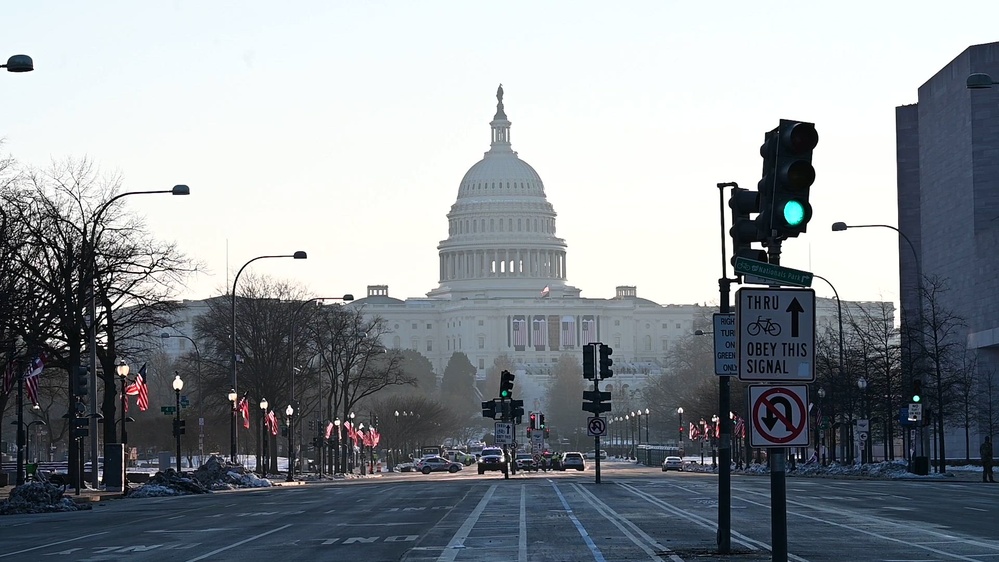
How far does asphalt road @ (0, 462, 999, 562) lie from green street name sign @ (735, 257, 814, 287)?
688cm

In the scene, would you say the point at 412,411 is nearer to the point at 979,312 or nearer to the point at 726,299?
the point at 979,312

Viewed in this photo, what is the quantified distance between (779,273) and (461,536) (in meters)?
13.1

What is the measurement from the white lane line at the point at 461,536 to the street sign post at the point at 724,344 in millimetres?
4602

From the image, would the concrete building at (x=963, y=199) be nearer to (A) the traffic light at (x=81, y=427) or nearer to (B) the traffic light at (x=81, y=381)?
(A) the traffic light at (x=81, y=427)

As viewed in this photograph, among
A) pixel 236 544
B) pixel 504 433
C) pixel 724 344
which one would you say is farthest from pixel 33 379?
pixel 724 344

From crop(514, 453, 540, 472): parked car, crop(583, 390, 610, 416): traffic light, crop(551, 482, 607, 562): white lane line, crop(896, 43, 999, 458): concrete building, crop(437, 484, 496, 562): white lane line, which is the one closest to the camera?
crop(551, 482, 607, 562): white lane line

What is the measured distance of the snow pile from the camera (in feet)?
139

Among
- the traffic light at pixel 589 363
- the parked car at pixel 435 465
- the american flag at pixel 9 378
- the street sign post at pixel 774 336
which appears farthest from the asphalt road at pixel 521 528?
the parked car at pixel 435 465

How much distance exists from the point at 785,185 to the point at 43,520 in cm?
2731

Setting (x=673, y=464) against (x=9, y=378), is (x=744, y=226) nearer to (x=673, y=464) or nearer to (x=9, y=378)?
(x=9, y=378)

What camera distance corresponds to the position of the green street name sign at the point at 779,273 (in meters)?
15.9

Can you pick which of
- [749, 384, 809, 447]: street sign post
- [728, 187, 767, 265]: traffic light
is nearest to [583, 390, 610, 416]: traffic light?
[728, 187, 767, 265]: traffic light

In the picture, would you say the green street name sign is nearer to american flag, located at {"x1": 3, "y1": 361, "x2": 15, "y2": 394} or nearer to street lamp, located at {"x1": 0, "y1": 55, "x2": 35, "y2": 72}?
street lamp, located at {"x1": 0, "y1": 55, "x2": 35, "y2": 72}

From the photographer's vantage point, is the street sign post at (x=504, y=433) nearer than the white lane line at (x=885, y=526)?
No
